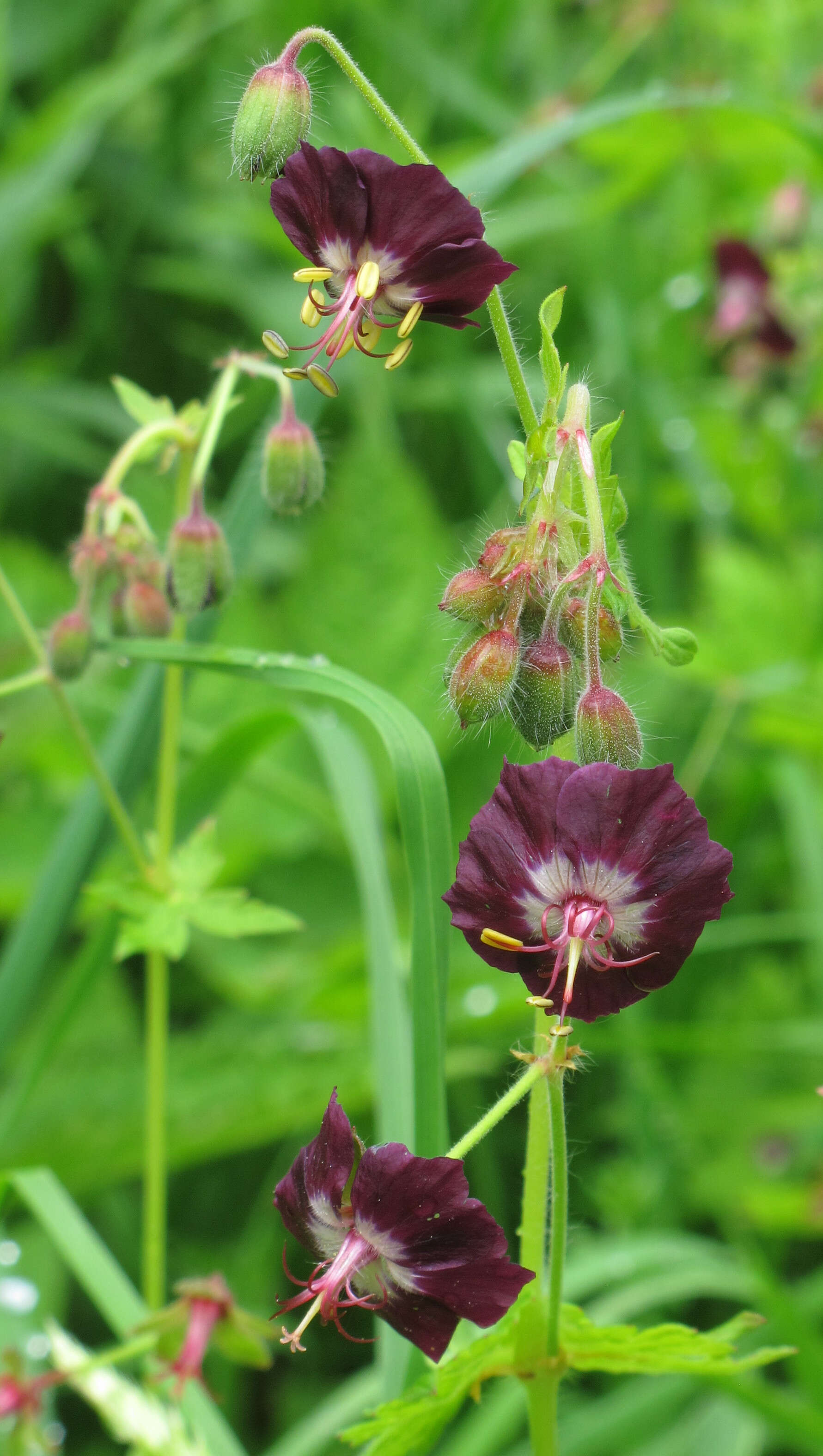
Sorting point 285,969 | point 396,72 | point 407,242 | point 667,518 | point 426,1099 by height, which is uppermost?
point 396,72

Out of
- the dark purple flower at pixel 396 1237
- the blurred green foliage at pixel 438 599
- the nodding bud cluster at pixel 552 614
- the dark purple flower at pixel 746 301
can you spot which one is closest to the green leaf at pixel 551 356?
the nodding bud cluster at pixel 552 614

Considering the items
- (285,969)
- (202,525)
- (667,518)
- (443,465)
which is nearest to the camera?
(202,525)

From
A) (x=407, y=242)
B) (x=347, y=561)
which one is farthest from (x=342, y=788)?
(x=347, y=561)

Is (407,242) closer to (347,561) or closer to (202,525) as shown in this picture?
(202,525)

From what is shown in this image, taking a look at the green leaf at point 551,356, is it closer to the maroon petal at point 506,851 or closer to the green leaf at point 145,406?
the maroon petal at point 506,851

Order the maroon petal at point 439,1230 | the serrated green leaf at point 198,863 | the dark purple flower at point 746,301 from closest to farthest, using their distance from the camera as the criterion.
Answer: the maroon petal at point 439,1230, the serrated green leaf at point 198,863, the dark purple flower at point 746,301

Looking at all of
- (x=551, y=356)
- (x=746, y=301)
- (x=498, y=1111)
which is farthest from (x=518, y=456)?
(x=746, y=301)

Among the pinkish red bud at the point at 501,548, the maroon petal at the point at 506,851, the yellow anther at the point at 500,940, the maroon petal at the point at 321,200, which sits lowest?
the yellow anther at the point at 500,940
